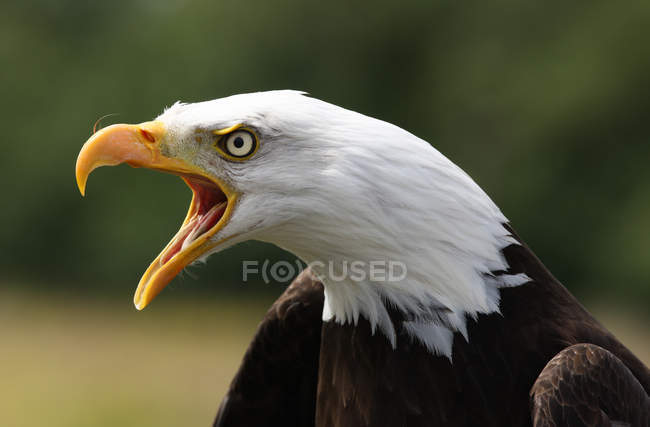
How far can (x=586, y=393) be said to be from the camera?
2277 millimetres

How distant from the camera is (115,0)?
13352 mm

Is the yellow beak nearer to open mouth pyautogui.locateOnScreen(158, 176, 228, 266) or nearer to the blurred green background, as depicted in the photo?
open mouth pyautogui.locateOnScreen(158, 176, 228, 266)

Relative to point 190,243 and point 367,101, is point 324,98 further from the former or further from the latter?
point 190,243

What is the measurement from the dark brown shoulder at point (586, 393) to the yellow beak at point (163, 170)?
0.99 m

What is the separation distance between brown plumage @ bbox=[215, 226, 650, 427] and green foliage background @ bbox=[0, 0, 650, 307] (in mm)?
7656

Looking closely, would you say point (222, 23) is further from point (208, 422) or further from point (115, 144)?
point (115, 144)

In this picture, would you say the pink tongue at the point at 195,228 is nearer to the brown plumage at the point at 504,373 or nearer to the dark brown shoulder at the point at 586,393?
the brown plumage at the point at 504,373

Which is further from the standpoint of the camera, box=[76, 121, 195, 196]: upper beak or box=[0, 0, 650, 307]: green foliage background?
box=[0, 0, 650, 307]: green foliage background

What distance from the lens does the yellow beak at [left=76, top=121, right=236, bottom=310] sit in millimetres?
2320

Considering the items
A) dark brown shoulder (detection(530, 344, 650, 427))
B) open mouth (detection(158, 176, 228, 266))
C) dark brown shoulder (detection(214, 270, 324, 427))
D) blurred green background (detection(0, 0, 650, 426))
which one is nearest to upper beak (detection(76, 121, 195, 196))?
open mouth (detection(158, 176, 228, 266))

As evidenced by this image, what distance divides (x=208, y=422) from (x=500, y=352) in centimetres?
540

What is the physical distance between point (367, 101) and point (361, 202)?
874 cm

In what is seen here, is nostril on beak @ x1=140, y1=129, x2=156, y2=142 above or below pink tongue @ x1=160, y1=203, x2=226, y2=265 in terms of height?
above

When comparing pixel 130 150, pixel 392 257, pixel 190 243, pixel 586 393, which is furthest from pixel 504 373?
pixel 130 150
